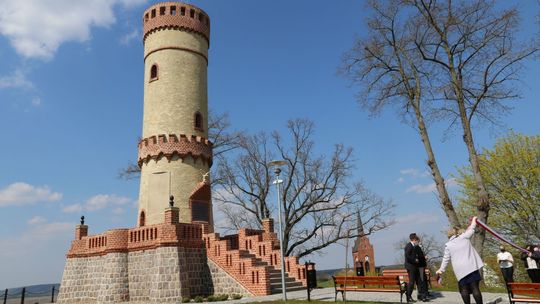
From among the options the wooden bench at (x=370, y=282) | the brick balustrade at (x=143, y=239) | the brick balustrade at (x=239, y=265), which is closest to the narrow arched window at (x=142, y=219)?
the brick balustrade at (x=143, y=239)

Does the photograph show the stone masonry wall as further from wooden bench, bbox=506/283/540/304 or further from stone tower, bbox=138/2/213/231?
wooden bench, bbox=506/283/540/304

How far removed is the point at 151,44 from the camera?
77.3 ft

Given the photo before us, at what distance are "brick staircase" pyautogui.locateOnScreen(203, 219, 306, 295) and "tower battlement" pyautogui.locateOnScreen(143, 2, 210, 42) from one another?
459 inches

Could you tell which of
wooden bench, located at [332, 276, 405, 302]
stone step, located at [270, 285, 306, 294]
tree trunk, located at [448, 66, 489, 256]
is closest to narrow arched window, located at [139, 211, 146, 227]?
stone step, located at [270, 285, 306, 294]

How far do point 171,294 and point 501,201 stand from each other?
20085 millimetres

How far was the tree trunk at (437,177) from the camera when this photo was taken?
16766 mm

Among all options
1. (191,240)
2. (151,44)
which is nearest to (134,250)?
(191,240)

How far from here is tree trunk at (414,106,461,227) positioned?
660 inches

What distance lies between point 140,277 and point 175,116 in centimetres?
824

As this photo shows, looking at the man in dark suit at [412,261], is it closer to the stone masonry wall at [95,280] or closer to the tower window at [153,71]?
the stone masonry wall at [95,280]

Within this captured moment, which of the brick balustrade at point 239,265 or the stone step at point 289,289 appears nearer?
the brick balustrade at point 239,265

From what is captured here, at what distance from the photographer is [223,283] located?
56.1ft

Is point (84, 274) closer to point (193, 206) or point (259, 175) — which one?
point (193, 206)

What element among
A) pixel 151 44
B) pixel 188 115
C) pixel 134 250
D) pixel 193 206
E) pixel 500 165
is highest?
pixel 151 44
